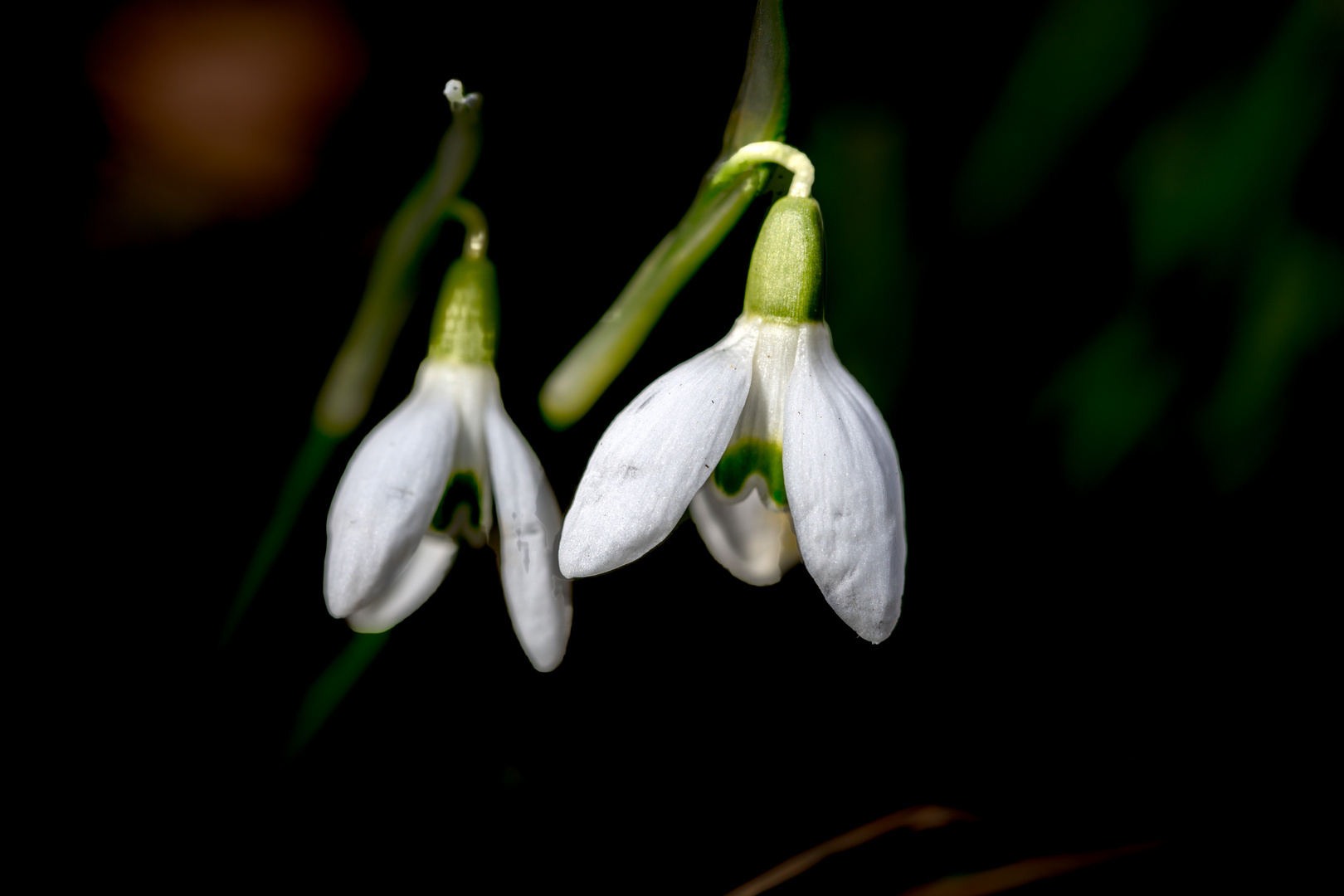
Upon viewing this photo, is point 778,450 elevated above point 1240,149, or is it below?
below

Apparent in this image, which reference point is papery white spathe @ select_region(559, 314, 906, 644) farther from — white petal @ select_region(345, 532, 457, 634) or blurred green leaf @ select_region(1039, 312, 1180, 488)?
blurred green leaf @ select_region(1039, 312, 1180, 488)

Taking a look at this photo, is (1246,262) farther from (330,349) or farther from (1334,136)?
(330,349)

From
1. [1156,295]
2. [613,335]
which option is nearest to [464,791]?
[613,335]

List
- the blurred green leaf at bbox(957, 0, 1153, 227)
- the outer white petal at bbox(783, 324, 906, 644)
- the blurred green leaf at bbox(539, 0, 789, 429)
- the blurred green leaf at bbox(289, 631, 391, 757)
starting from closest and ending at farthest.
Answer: the outer white petal at bbox(783, 324, 906, 644) → the blurred green leaf at bbox(539, 0, 789, 429) → the blurred green leaf at bbox(289, 631, 391, 757) → the blurred green leaf at bbox(957, 0, 1153, 227)

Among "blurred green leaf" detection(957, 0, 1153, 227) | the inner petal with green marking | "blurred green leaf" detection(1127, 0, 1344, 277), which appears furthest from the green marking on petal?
"blurred green leaf" detection(1127, 0, 1344, 277)

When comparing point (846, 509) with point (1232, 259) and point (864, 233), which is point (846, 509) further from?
point (1232, 259)

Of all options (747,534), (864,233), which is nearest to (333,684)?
(747,534)

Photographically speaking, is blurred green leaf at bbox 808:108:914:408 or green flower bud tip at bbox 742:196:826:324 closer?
green flower bud tip at bbox 742:196:826:324
